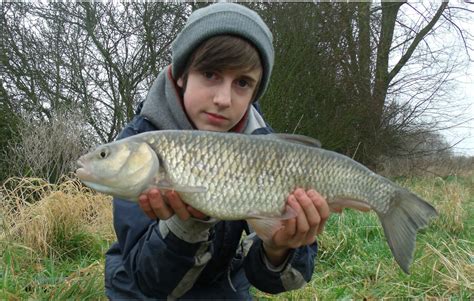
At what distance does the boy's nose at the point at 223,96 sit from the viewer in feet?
5.57

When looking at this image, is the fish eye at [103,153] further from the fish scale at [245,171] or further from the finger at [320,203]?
the finger at [320,203]

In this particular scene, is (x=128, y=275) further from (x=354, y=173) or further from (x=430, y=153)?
(x=430, y=153)

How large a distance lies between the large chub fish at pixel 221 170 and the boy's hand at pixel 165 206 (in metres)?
0.02

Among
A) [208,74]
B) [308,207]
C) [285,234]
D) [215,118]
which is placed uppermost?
[208,74]

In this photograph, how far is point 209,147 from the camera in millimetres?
1384

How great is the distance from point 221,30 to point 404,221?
3.02ft

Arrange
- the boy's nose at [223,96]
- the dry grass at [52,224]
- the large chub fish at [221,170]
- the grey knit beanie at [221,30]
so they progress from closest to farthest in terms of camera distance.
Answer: the large chub fish at [221,170] < the boy's nose at [223,96] < the grey knit beanie at [221,30] < the dry grass at [52,224]

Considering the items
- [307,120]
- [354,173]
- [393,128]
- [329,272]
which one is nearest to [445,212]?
[329,272]

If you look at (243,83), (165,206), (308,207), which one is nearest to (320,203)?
(308,207)

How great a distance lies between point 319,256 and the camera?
10.9ft

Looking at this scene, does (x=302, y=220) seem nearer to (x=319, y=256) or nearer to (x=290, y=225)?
(x=290, y=225)

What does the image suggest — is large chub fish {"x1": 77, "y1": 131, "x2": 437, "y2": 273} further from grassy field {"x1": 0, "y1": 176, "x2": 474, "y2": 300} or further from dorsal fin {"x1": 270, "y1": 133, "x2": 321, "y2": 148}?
grassy field {"x1": 0, "y1": 176, "x2": 474, "y2": 300}

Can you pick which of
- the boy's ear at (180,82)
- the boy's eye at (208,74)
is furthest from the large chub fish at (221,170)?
the boy's ear at (180,82)

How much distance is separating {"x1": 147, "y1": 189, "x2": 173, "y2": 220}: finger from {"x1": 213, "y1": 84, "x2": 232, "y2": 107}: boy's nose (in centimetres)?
44
